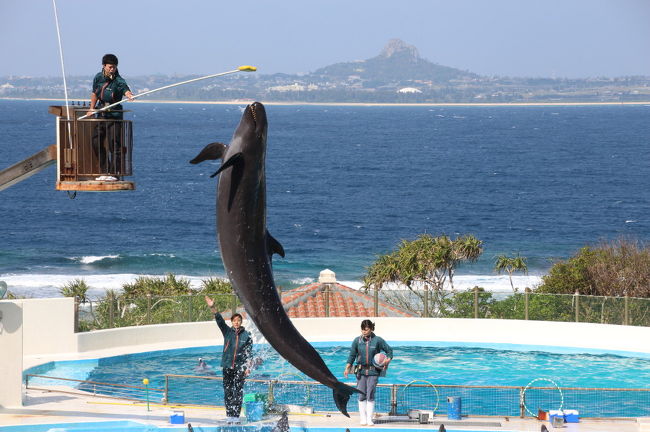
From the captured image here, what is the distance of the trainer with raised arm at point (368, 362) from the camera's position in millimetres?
16484

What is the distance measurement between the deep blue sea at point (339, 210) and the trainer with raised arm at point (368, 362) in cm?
3945

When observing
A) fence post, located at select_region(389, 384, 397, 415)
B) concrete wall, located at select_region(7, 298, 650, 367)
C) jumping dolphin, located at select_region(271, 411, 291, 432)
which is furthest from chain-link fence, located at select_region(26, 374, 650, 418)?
concrete wall, located at select_region(7, 298, 650, 367)

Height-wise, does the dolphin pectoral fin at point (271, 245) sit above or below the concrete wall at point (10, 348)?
above

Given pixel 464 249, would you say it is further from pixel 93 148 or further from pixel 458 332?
pixel 93 148

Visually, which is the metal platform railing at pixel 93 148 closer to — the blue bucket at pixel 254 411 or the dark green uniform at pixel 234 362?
the dark green uniform at pixel 234 362

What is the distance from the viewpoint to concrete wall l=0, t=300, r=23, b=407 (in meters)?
16.9

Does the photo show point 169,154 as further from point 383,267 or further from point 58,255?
point 383,267

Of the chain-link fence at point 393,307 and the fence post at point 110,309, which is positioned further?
the chain-link fence at point 393,307

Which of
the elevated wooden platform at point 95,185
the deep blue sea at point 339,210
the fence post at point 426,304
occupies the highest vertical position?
the elevated wooden platform at point 95,185

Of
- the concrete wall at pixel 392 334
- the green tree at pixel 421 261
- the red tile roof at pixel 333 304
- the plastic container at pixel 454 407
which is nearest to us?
the plastic container at pixel 454 407

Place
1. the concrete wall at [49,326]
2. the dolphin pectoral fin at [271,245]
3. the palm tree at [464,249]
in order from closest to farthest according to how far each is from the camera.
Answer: the dolphin pectoral fin at [271,245], the concrete wall at [49,326], the palm tree at [464,249]

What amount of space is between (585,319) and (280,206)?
7009 cm

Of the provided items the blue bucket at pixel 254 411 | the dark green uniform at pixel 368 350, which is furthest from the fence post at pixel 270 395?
the dark green uniform at pixel 368 350

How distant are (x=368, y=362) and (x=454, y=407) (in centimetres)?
168
